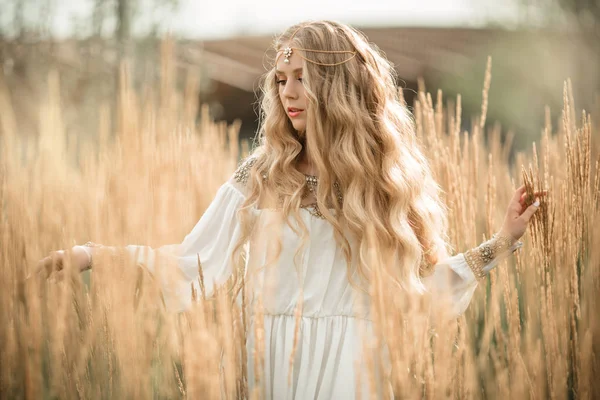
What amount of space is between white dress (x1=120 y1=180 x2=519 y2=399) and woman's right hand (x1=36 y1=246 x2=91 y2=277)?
19 centimetres

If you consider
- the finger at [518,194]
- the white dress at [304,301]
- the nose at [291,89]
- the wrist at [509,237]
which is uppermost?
the nose at [291,89]

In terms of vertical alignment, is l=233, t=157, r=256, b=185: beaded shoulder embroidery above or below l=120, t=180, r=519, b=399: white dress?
above

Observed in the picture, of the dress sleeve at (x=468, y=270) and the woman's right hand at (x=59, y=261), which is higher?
the woman's right hand at (x=59, y=261)

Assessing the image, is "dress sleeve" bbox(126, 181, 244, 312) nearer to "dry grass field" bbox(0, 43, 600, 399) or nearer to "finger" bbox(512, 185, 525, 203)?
"dry grass field" bbox(0, 43, 600, 399)

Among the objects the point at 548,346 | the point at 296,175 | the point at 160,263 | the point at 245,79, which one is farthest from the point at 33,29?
the point at 245,79

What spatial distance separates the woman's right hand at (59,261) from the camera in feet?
3.89

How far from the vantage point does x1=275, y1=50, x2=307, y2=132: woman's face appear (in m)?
1.41

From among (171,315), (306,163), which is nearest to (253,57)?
(306,163)

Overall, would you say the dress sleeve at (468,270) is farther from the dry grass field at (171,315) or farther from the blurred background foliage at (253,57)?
the blurred background foliage at (253,57)

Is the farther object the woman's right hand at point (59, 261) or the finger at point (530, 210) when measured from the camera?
the finger at point (530, 210)

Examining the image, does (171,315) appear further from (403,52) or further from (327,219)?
(403,52)

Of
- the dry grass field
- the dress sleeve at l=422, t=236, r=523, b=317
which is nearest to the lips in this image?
the dry grass field

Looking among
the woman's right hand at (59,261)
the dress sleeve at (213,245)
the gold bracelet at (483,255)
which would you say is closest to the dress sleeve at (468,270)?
the gold bracelet at (483,255)

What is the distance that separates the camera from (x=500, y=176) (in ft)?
8.25
